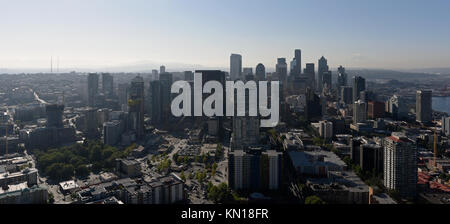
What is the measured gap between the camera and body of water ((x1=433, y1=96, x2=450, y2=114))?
1765 cm

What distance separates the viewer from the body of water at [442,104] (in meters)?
17.6

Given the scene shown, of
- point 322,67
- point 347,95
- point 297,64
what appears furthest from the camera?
point 322,67

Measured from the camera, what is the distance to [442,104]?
19156mm

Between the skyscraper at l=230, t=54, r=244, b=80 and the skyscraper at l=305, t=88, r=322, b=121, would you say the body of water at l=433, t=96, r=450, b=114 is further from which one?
the skyscraper at l=230, t=54, r=244, b=80

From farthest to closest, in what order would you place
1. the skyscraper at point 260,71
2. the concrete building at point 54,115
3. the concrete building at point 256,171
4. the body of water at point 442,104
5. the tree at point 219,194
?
1. the skyscraper at point 260,71
2. the body of water at point 442,104
3. the concrete building at point 54,115
4. the concrete building at point 256,171
5. the tree at point 219,194

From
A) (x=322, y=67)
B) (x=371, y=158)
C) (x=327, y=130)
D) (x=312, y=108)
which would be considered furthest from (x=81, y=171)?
(x=322, y=67)

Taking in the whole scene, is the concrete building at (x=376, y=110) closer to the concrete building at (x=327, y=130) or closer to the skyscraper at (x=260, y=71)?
the concrete building at (x=327, y=130)

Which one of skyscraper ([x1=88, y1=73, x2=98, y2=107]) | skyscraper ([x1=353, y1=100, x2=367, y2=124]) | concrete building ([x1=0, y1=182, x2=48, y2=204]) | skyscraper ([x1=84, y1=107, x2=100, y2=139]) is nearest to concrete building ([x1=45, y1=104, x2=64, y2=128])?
skyscraper ([x1=84, y1=107, x2=100, y2=139])

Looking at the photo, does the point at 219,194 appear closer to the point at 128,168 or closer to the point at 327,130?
the point at 128,168

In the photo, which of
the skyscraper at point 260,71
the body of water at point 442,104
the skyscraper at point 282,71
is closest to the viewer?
the body of water at point 442,104

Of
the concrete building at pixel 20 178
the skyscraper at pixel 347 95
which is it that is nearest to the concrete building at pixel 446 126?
the skyscraper at pixel 347 95
